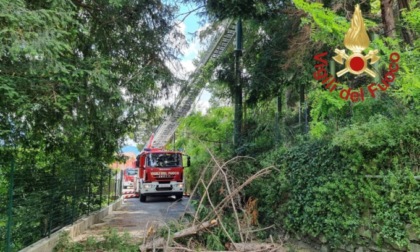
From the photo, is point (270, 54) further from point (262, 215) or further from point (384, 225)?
point (384, 225)

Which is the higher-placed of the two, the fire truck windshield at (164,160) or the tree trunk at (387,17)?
the tree trunk at (387,17)

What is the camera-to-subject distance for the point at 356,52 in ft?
16.4

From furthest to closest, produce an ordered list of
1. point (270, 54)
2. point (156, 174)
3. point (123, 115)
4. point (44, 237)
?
point (156, 174) → point (270, 54) → point (123, 115) → point (44, 237)

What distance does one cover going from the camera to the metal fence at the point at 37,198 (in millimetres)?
5746

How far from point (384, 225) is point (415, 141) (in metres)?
1.39

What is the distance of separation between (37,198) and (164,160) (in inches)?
468

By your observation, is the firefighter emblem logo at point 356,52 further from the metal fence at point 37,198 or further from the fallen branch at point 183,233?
the metal fence at point 37,198

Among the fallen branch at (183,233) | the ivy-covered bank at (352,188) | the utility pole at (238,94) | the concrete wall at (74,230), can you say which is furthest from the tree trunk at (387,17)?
the concrete wall at (74,230)

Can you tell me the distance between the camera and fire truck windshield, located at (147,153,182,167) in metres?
18.6

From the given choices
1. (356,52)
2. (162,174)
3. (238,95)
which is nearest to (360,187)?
(356,52)

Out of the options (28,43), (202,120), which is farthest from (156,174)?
(28,43)

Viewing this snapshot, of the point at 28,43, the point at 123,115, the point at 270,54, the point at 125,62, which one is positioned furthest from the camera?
the point at 270,54

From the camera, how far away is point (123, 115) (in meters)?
8.58

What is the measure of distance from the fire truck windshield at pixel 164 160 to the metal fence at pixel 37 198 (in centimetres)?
729
